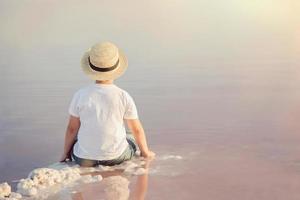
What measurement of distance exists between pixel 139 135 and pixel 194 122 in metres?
0.69

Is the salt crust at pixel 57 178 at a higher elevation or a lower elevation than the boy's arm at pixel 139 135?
lower

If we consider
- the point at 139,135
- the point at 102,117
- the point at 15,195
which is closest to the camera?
the point at 15,195

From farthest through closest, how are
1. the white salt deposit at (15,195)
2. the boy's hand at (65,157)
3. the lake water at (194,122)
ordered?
1. the boy's hand at (65,157)
2. the lake water at (194,122)
3. the white salt deposit at (15,195)

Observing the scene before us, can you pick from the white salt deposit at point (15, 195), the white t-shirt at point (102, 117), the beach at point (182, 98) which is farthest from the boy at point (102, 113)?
the white salt deposit at point (15, 195)

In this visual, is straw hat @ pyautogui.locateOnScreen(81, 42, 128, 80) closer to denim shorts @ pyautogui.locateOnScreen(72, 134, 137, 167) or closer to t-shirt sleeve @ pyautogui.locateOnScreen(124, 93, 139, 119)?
t-shirt sleeve @ pyautogui.locateOnScreen(124, 93, 139, 119)

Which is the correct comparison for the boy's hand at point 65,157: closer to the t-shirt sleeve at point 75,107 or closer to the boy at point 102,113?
the boy at point 102,113

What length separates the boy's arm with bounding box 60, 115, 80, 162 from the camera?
2761 mm

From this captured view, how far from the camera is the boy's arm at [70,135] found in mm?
2761

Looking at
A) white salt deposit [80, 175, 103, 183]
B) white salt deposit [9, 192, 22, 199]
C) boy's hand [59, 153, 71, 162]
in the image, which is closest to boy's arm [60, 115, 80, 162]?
boy's hand [59, 153, 71, 162]

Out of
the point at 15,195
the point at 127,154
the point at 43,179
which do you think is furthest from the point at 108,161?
the point at 15,195

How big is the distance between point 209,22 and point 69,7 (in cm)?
129

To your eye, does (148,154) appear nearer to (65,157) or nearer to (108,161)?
(108,161)

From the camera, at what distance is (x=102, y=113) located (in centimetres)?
268

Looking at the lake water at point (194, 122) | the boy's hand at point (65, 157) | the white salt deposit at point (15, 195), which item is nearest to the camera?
the white salt deposit at point (15, 195)
